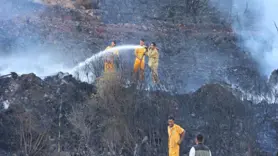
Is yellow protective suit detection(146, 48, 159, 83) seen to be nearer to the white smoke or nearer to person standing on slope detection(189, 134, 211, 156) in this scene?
the white smoke

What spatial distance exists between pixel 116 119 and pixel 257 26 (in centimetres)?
1193

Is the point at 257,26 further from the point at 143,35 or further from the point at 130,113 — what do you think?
the point at 130,113

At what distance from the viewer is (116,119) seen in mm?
10469

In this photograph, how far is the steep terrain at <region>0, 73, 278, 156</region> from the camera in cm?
1001

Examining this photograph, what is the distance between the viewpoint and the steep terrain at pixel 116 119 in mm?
10008

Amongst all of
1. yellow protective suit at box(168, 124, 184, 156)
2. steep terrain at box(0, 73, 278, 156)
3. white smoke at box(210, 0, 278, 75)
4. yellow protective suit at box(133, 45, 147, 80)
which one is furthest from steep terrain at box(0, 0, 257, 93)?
yellow protective suit at box(168, 124, 184, 156)

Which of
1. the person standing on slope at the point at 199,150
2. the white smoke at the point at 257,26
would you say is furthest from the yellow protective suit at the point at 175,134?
the white smoke at the point at 257,26

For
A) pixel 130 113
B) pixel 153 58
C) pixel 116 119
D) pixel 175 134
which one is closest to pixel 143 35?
pixel 153 58

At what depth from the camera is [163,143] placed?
9.98 metres

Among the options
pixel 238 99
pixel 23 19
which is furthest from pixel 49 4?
pixel 238 99

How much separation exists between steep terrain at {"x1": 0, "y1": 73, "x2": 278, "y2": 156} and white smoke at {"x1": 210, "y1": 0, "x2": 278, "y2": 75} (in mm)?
5625

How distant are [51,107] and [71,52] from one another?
21.3 ft

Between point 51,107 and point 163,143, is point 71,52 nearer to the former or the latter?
point 51,107

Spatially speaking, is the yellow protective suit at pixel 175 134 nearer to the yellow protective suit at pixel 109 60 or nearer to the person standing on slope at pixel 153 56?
the yellow protective suit at pixel 109 60
